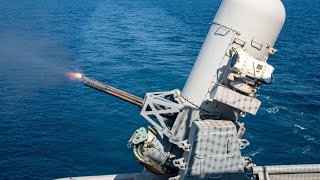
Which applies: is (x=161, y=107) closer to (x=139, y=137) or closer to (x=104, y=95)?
(x=139, y=137)

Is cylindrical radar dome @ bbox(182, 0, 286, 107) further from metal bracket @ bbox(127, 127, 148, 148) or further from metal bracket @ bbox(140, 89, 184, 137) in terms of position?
metal bracket @ bbox(127, 127, 148, 148)

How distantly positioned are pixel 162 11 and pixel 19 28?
26.9m

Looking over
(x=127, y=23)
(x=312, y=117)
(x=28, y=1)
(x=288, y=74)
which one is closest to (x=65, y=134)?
(x=312, y=117)

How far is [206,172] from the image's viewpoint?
27.1ft

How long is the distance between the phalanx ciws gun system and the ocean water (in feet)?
34.2

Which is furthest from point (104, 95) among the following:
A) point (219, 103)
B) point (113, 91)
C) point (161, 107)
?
point (219, 103)

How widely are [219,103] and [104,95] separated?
2096cm

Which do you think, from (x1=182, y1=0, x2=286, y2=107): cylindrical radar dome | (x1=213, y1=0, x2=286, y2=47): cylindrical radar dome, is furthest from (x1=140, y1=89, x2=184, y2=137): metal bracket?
(x1=213, y1=0, x2=286, y2=47): cylindrical radar dome

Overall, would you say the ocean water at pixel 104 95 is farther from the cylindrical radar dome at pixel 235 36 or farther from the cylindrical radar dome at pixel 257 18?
the cylindrical radar dome at pixel 257 18

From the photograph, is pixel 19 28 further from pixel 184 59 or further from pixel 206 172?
pixel 206 172

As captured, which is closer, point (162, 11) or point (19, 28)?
point (19, 28)

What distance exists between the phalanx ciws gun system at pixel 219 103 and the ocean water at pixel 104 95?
10.4 metres

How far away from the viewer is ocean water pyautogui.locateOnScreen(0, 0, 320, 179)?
20719mm

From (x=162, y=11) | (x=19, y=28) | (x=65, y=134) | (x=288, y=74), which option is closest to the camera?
(x=65, y=134)
